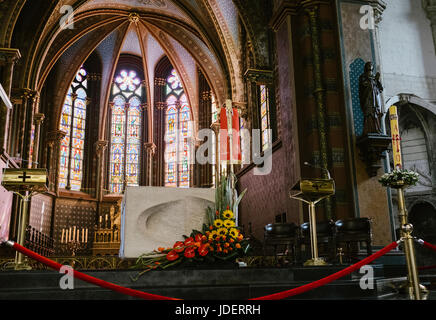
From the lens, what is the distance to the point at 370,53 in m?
8.86

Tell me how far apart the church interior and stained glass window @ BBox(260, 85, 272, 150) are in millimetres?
108

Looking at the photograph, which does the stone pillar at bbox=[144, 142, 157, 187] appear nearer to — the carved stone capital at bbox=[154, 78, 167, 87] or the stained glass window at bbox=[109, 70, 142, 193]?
the stained glass window at bbox=[109, 70, 142, 193]

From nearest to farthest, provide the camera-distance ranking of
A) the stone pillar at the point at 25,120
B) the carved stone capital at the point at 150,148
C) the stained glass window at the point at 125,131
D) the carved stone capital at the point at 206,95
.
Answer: the stone pillar at the point at 25,120 < the carved stone capital at the point at 206,95 < the stained glass window at the point at 125,131 < the carved stone capital at the point at 150,148

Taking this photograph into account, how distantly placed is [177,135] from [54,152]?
6.04 meters

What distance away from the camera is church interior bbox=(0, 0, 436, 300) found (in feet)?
17.5

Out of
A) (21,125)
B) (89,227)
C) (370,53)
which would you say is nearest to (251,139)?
(370,53)

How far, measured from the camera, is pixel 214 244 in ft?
14.3

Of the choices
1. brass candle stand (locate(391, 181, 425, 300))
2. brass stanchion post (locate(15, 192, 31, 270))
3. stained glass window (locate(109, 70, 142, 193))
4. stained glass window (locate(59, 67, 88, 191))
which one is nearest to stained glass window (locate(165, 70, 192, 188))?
stained glass window (locate(109, 70, 142, 193))

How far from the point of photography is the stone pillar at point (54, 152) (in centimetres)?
1937

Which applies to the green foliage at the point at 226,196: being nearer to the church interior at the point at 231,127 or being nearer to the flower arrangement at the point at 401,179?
the church interior at the point at 231,127

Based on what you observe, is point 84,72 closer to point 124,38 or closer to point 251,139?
point 124,38

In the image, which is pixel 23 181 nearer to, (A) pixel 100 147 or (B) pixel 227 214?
(B) pixel 227 214

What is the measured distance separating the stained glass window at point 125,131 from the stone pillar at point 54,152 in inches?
112

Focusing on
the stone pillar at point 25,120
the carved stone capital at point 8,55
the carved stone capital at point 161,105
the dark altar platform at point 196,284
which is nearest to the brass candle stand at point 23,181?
the dark altar platform at point 196,284
